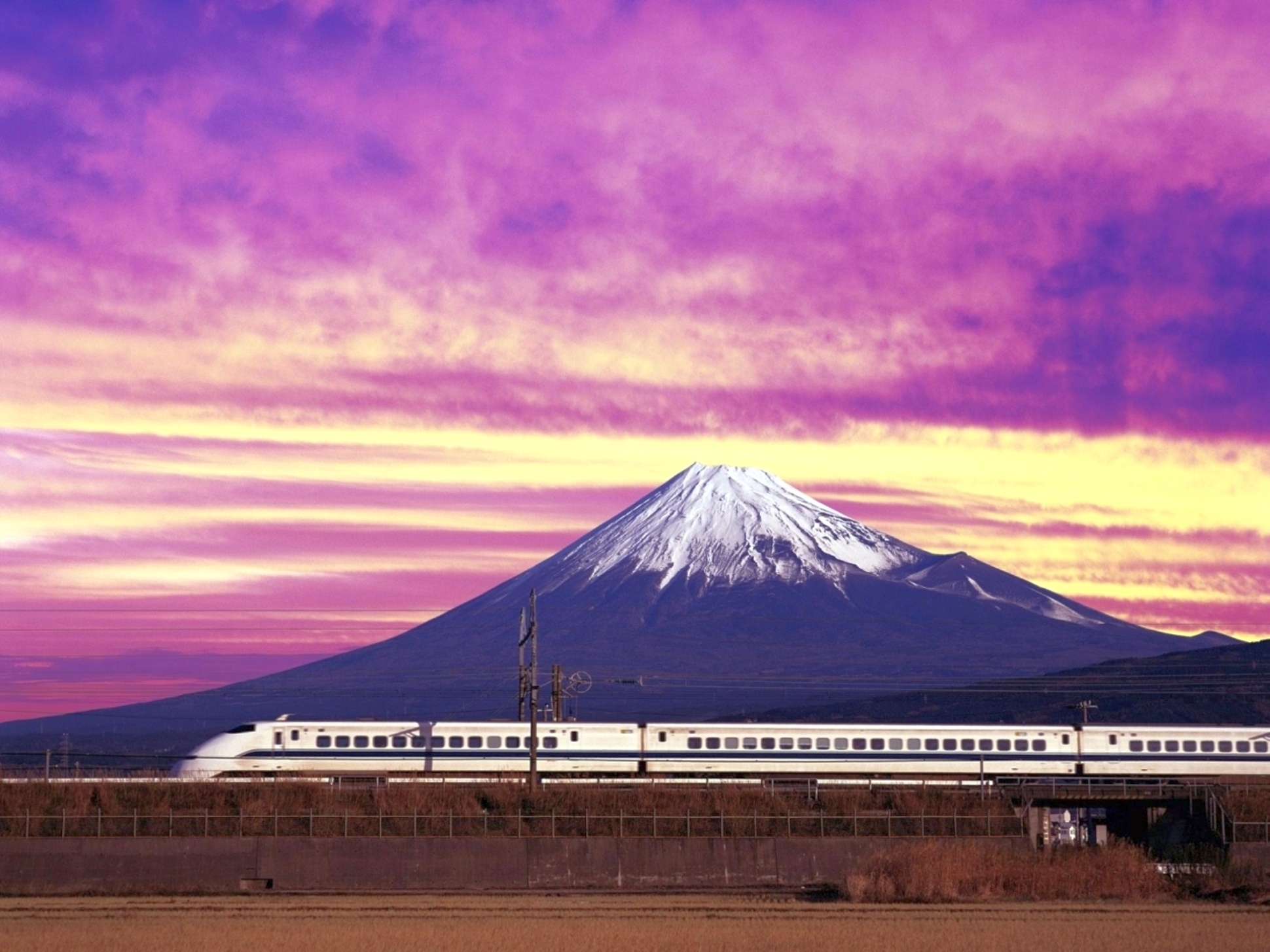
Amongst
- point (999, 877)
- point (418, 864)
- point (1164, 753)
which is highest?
point (1164, 753)

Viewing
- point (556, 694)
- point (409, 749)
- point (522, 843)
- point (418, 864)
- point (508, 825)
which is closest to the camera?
point (418, 864)

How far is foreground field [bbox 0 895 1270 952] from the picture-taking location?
41.3 meters

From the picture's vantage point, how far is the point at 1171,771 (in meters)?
77.7

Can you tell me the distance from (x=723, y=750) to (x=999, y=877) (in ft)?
69.5

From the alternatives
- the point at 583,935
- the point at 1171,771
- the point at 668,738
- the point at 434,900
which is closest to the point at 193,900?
the point at 434,900

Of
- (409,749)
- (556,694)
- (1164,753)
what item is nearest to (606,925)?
(409,749)

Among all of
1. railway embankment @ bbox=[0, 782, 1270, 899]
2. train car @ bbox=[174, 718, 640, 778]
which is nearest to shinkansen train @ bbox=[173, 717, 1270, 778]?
train car @ bbox=[174, 718, 640, 778]

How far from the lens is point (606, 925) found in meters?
45.3

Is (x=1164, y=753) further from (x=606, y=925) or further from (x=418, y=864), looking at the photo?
(x=606, y=925)

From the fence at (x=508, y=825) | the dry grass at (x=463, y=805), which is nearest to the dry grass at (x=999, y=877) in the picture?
the fence at (x=508, y=825)

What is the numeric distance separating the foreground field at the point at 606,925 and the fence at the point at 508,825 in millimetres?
7387

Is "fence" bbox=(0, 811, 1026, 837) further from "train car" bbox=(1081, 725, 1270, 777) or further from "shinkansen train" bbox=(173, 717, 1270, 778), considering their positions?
"train car" bbox=(1081, 725, 1270, 777)

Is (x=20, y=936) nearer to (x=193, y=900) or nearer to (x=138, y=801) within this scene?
(x=193, y=900)

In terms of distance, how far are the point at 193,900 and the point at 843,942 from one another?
21.7 metres
